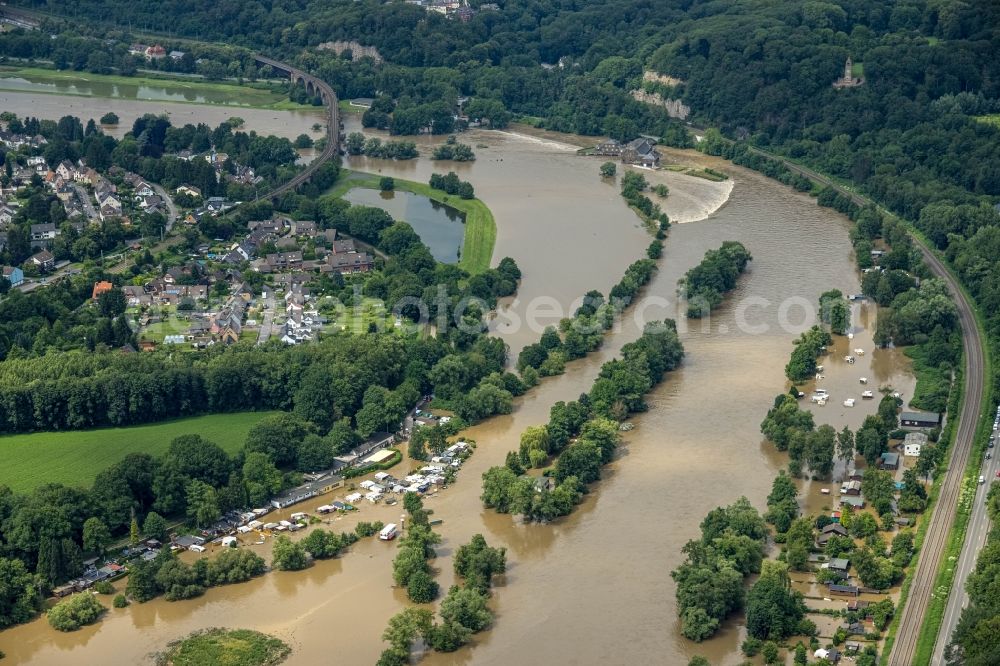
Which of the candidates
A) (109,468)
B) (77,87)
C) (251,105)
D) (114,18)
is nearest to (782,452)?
(109,468)

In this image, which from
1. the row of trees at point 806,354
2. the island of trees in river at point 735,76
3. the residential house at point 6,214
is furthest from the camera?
the island of trees in river at point 735,76

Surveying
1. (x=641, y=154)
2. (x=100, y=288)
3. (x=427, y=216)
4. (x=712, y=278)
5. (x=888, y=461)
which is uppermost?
(x=641, y=154)

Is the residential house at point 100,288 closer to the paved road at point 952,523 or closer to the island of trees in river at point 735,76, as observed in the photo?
the island of trees in river at point 735,76

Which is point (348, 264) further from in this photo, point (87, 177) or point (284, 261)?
point (87, 177)

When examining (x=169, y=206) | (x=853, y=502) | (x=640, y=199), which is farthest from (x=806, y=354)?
(x=169, y=206)

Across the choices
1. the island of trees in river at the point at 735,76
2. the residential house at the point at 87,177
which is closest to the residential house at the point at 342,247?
the residential house at the point at 87,177

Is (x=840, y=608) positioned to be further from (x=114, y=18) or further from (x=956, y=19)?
(x=114, y=18)
